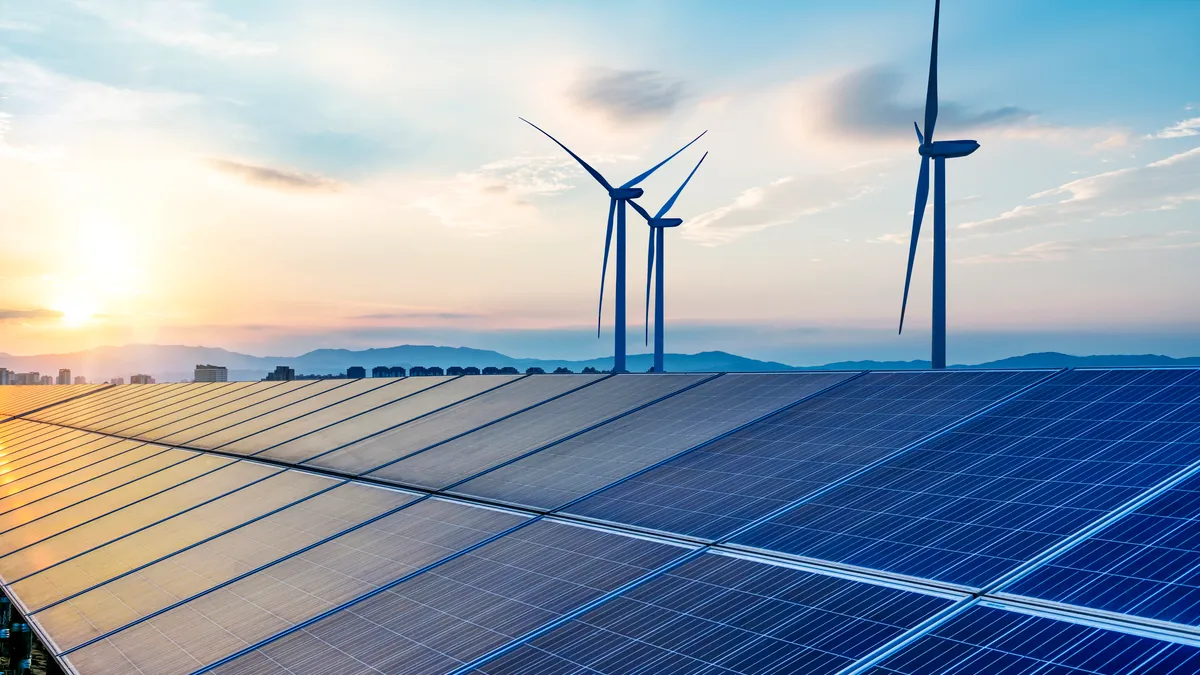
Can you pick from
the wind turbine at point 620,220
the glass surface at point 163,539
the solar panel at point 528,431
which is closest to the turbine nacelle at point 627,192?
the wind turbine at point 620,220

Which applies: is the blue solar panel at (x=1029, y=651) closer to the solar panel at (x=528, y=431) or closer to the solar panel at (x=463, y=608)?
the solar panel at (x=463, y=608)

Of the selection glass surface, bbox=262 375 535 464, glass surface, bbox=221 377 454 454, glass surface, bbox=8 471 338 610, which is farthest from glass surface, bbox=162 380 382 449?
glass surface, bbox=8 471 338 610

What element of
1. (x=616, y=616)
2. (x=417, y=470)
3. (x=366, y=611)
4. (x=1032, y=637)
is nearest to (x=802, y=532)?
(x=616, y=616)

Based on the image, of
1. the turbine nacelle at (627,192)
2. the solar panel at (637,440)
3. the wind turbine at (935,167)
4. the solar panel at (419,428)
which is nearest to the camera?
the solar panel at (637,440)

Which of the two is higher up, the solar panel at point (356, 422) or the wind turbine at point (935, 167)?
the wind turbine at point (935, 167)

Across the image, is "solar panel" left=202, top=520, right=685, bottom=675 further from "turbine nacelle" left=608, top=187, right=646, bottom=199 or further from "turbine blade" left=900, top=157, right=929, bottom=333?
"turbine nacelle" left=608, top=187, right=646, bottom=199

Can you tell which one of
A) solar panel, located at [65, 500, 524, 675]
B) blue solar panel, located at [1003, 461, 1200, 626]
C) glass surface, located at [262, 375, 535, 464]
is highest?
blue solar panel, located at [1003, 461, 1200, 626]
